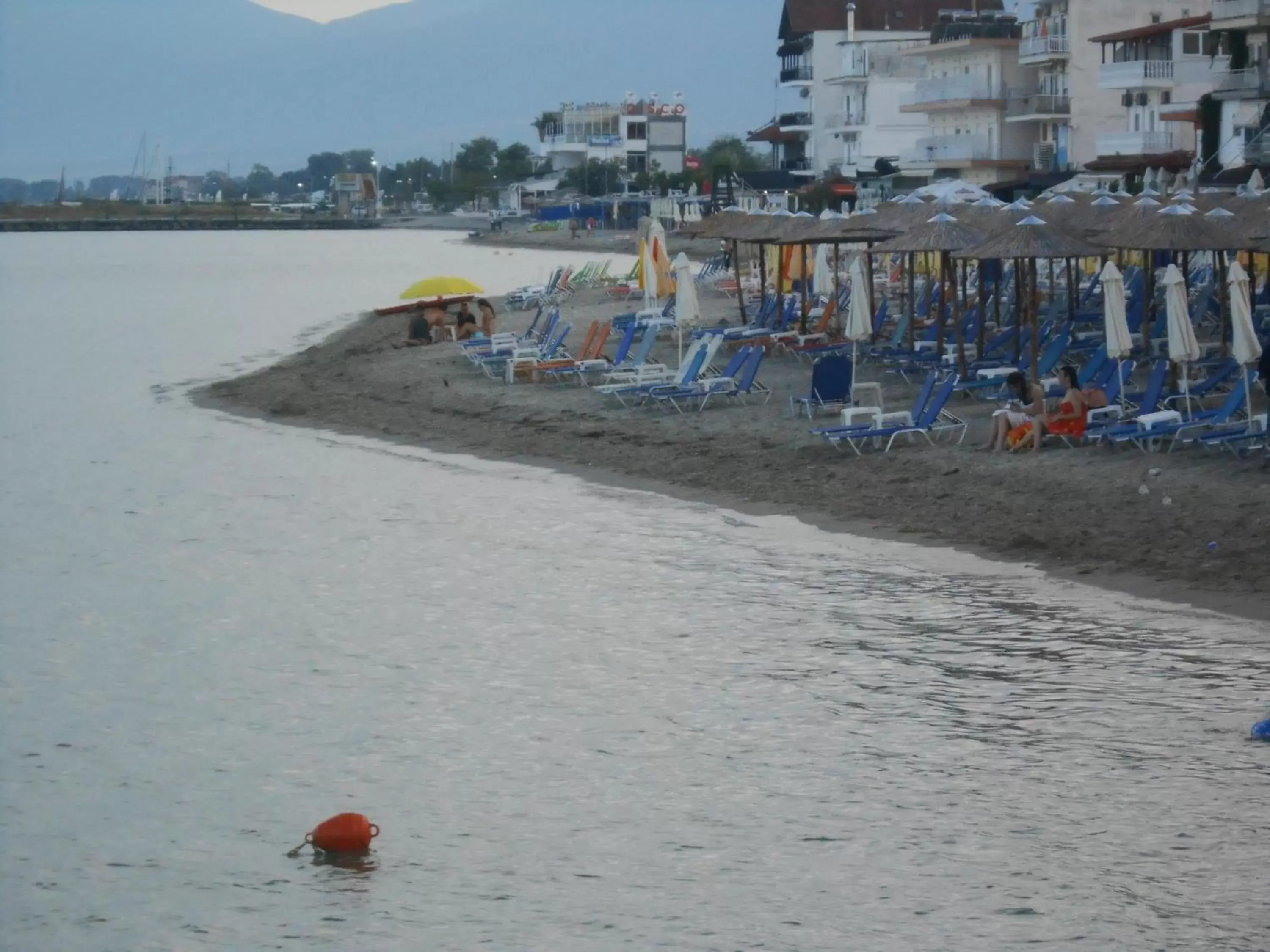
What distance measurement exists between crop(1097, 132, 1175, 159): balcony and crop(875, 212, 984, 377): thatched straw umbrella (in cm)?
2917

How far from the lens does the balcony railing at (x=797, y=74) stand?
8588cm

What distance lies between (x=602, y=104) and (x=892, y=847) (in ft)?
448

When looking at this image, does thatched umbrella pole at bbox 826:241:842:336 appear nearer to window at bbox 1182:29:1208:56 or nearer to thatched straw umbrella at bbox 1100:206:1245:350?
thatched straw umbrella at bbox 1100:206:1245:350

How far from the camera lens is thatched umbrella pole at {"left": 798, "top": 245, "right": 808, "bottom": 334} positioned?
25.4 metres

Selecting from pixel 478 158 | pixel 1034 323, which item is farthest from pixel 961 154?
pixel 478 158

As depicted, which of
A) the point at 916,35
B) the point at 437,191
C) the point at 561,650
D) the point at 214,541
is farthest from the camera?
the point at 437,191

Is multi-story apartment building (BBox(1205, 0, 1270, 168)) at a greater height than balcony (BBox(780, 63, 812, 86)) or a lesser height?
lesser

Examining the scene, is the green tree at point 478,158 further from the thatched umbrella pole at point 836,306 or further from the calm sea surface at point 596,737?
the calm sea surface at point 596,737

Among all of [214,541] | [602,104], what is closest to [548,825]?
[214,541]

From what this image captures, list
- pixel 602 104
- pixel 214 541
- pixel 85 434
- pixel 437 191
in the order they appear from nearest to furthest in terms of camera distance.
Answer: pixel 214 541 < pixel 85 434 < pixel 602 104 < pixel 437 191

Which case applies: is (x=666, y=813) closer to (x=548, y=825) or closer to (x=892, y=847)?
(x=548, y=825)

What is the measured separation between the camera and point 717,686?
10.9 metres

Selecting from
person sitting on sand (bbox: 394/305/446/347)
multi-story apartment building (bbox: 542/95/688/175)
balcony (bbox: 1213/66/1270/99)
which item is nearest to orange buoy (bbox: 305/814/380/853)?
person sitting on sand (bbox: 394/305/446/347)

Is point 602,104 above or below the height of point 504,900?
above
